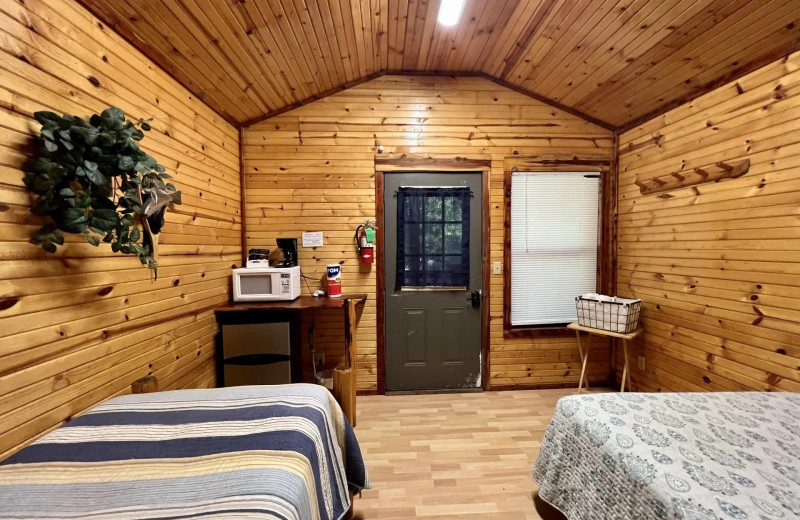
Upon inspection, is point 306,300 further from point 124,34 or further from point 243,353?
point 124,34

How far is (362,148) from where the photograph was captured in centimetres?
323

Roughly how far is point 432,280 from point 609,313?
1.55m

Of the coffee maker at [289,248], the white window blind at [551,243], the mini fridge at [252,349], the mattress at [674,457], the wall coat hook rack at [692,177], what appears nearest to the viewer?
the mattress at [674,457]

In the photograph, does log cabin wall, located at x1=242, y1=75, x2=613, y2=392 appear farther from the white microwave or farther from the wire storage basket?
the wire storage basket

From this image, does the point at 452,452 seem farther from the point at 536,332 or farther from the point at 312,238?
the point at 312,238

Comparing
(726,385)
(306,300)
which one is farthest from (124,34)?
(726,385)

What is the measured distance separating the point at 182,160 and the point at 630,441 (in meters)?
2.96

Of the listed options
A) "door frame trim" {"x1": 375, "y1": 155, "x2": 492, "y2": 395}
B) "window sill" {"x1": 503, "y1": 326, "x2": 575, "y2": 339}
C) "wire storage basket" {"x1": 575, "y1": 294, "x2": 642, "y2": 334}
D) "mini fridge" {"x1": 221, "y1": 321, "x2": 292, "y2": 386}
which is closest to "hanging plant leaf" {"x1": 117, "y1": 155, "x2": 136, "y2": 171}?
"mini fridge" {"x1": 221, "y1": 321, "x2": 292, "y2": 386}

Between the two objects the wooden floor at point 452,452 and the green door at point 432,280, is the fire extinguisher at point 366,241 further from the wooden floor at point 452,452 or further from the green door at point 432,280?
the wooden floor at point 452,452

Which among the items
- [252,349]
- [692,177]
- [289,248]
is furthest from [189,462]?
[692,177]

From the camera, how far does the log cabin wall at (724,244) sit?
193 centimetres

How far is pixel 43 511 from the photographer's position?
84 centimetres

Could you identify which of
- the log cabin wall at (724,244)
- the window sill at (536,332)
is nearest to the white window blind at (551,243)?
the window sill at (536,332)

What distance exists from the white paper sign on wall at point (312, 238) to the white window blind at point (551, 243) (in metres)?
1.92
